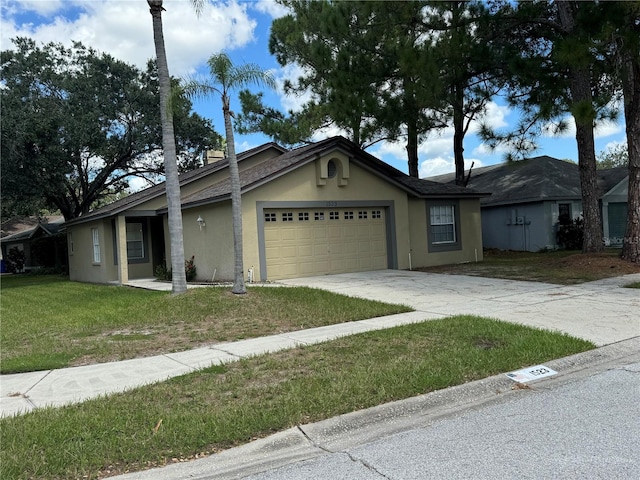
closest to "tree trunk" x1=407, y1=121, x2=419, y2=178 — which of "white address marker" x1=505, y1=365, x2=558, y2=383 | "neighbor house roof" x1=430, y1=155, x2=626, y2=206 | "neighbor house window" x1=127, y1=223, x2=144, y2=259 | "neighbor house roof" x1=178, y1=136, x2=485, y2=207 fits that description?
"neighbor house roof" x1=430, y1=155, x2=626, y2=206

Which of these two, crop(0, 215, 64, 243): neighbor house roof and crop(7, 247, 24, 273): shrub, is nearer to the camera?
crop(7, 247, 24, 273): shrub

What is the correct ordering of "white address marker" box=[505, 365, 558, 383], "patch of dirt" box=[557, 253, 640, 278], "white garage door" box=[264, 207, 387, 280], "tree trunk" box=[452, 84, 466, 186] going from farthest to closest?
"tree trunk" box=[452, 84, 466, 186] < "white garage door" box=[264, 207, 387, 280] < "patch of dirt" box=[557, 253, 640, 278] < "white address marker" box=[505, 365, 558, 383]

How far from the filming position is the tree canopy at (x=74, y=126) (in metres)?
22.4

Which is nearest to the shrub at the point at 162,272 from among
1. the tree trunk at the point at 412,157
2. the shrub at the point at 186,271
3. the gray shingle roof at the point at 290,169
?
the shrub at the point at 186,271

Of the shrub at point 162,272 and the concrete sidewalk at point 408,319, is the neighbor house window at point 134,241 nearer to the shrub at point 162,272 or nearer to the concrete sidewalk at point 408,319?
the shrub at point 162,272

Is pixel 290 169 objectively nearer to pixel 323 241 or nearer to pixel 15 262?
pixel 323 241

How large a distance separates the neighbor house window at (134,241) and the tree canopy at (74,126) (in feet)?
19.0

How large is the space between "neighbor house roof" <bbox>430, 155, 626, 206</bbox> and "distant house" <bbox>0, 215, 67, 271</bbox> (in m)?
23.1

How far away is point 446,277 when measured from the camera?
1470cm

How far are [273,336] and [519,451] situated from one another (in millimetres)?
4708

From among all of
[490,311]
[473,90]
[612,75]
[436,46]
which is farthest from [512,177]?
[490,311]

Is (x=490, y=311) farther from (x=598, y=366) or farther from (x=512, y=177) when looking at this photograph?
(x=512, y=177)

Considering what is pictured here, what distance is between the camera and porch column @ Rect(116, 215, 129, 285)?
17297mm

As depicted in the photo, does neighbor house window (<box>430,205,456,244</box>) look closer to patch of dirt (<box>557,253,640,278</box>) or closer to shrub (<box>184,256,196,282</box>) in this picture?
patch of dirt (<box>557,253,640,278</box>)
